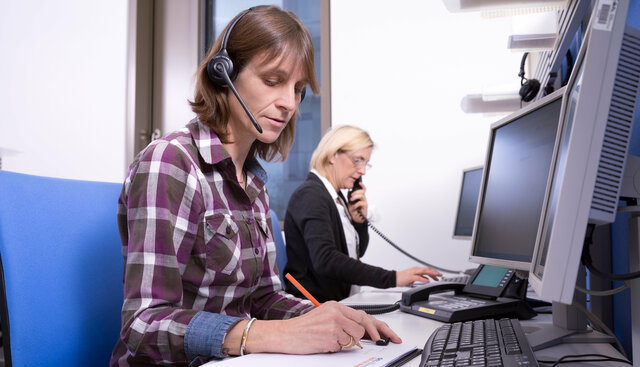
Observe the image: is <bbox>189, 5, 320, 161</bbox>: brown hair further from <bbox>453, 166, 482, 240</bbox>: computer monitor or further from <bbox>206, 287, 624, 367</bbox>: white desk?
<bbox>453, 166, 482, 240</bbox>: computer monitor

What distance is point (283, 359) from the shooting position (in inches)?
26.1

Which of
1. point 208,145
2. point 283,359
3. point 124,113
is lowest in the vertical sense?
point 283,359

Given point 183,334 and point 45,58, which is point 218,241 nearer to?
point 183,334

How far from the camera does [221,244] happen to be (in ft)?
2.87

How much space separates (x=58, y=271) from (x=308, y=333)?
441mm

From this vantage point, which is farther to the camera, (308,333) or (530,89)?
(530,89)

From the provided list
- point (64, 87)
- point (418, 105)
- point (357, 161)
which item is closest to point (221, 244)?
point (357, 161)

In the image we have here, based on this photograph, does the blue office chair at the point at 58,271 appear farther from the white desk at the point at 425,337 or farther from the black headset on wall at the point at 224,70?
the white desk at the point at 425,337

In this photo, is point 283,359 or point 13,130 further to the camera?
point 13,130

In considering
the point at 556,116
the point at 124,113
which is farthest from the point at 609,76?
the point at 124,113

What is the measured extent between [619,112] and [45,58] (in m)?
2.64

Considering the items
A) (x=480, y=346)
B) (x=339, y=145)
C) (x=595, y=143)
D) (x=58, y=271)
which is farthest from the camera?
(x=339, y=145)

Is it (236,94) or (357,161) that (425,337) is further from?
(357,161)

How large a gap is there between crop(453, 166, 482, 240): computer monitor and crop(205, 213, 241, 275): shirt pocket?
3.54 ft
